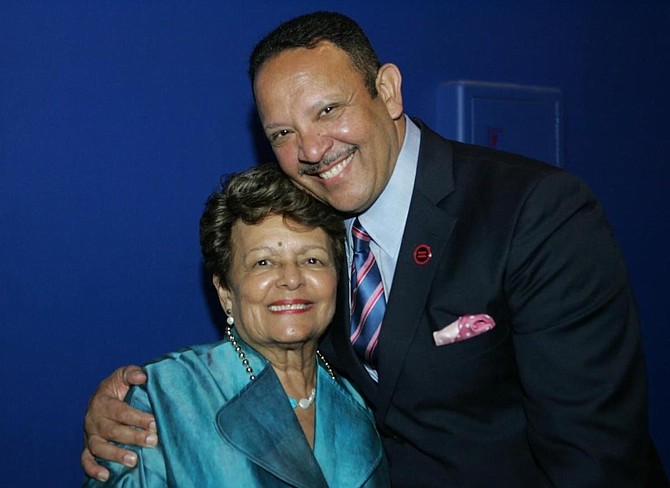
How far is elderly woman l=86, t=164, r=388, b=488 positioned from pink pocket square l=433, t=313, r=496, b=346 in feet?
1.10

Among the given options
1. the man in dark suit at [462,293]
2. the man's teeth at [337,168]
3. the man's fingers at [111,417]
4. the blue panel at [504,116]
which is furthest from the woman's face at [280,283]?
the blue panel at [504,116]

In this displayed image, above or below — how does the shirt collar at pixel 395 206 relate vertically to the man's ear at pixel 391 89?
below

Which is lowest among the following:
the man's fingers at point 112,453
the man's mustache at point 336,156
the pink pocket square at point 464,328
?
the man's fingers at point 112,453

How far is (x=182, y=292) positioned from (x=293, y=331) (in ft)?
1.98

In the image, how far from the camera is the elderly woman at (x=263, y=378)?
1842 millimetres

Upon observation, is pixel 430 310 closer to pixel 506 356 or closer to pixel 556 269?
pixel 506 356

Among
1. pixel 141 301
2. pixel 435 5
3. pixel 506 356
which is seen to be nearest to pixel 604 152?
A: pixel 435 5

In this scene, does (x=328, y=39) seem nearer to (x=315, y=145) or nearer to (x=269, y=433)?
(x=315, y=145)

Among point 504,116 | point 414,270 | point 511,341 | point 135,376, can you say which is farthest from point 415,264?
point 504,116

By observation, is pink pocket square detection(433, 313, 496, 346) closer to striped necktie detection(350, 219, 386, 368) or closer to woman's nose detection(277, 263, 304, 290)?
striped necktie detection(350, 219, 386, 368)

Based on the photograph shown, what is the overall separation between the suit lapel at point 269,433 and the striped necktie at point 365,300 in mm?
232

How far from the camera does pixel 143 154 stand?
2318mm

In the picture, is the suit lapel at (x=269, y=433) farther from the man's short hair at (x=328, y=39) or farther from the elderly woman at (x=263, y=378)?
the man's short hair at (x=328, y=39)

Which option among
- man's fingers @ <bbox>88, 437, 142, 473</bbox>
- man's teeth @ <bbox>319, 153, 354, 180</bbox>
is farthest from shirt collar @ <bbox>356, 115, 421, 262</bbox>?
man's fingers @ <bbox>88, 437, 142, 473</bbox>
